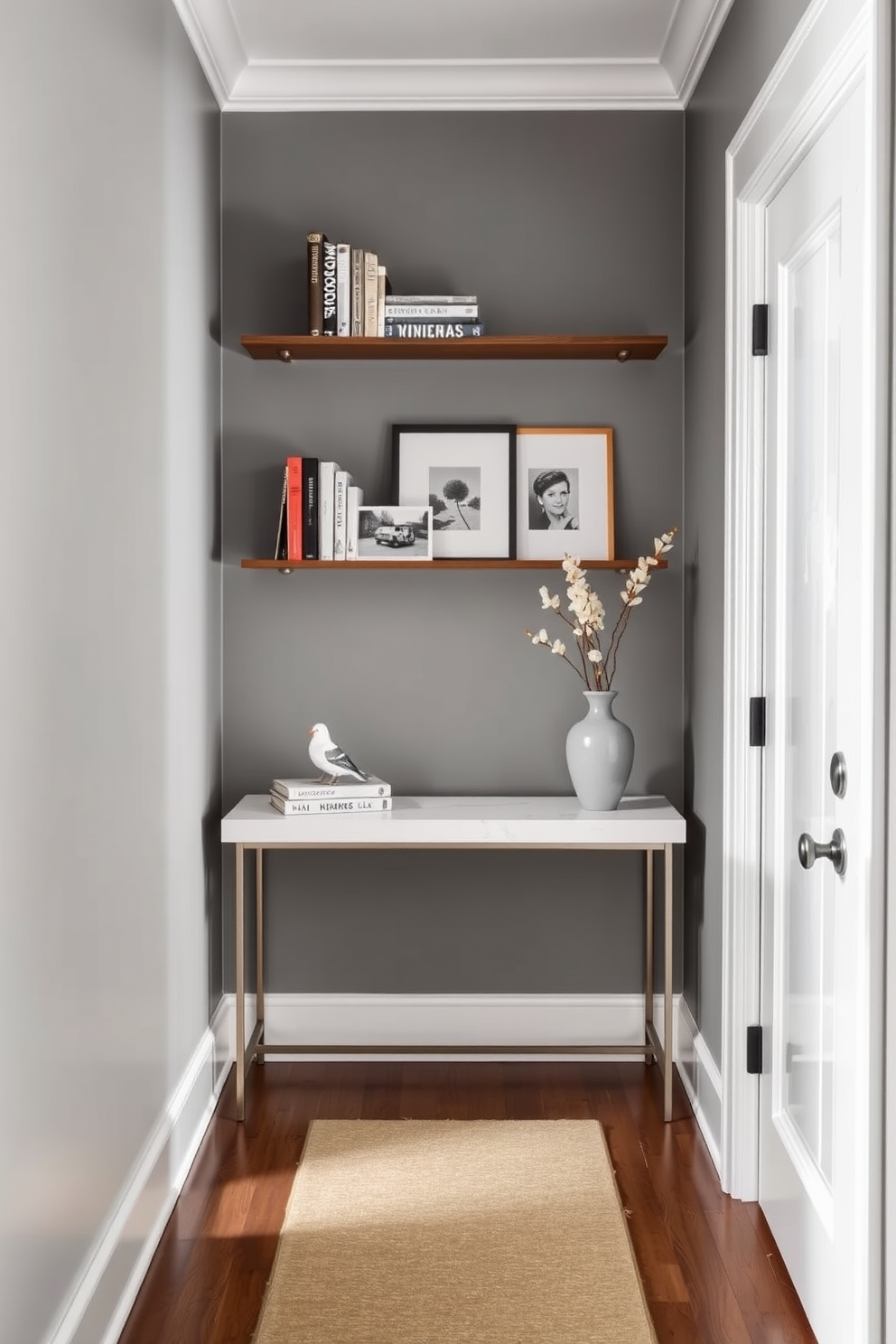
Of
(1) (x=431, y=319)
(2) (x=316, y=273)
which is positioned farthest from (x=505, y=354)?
(2) (x=316, y=273)

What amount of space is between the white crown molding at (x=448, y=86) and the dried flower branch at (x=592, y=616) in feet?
3.98

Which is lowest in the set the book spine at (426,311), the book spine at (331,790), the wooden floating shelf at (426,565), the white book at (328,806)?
the white book at (328,806)

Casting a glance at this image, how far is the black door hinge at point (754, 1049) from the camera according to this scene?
7.95 ft

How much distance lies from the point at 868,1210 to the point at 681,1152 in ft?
3.95

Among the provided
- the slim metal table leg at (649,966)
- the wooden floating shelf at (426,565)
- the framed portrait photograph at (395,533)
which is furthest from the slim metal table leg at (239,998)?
the slim metal table leg at (649,966)

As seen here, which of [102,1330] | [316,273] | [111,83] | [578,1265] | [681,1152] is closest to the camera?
[102,1330]

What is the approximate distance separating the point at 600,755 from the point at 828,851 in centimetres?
114

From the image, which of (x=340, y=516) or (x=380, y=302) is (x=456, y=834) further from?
(x=380, y=302)

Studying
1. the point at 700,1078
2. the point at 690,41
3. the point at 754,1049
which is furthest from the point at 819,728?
the point at 690,41

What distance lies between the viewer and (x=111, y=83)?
2057mm

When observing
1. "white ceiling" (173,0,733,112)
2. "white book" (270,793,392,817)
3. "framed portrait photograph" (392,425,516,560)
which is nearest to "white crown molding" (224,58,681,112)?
"white ceiling" (173,0,733,112)

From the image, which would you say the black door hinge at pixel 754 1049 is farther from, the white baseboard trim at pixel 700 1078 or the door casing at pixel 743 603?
the white baseboard trim at pixel 700 1078

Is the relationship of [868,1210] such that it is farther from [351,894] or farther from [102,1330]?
[351,894]

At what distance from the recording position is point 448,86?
10.2 ft
